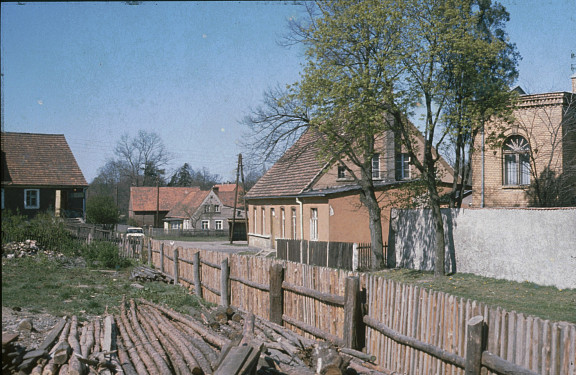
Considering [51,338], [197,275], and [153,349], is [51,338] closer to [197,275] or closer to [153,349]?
[153,349]

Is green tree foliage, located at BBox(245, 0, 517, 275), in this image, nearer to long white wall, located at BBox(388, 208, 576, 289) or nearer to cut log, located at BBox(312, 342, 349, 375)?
long white wall, located at BBox(388, 208, 576, 289)

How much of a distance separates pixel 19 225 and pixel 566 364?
84.0 feet

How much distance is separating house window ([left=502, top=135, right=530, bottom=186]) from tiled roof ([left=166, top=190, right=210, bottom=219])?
4944 centimetres

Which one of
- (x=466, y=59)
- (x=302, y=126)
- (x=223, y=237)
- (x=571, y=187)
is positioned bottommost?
(x=223, y=237)

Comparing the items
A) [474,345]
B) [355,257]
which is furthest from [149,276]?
[474,345]

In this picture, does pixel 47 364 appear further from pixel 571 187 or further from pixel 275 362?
pixel 571 187

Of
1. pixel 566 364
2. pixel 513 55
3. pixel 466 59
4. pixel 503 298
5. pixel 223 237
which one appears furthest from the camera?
pixel 223 237

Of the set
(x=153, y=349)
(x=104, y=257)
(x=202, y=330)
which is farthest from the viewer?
(x=104, y=257)

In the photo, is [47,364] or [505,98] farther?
[505,98]

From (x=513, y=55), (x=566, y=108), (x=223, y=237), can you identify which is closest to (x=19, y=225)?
(x=513, y=55)

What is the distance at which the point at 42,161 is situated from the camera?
42.2 m

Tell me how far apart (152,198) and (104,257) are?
55.2m

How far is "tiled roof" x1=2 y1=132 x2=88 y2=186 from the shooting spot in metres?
39.7

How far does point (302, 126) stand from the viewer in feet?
75.6
